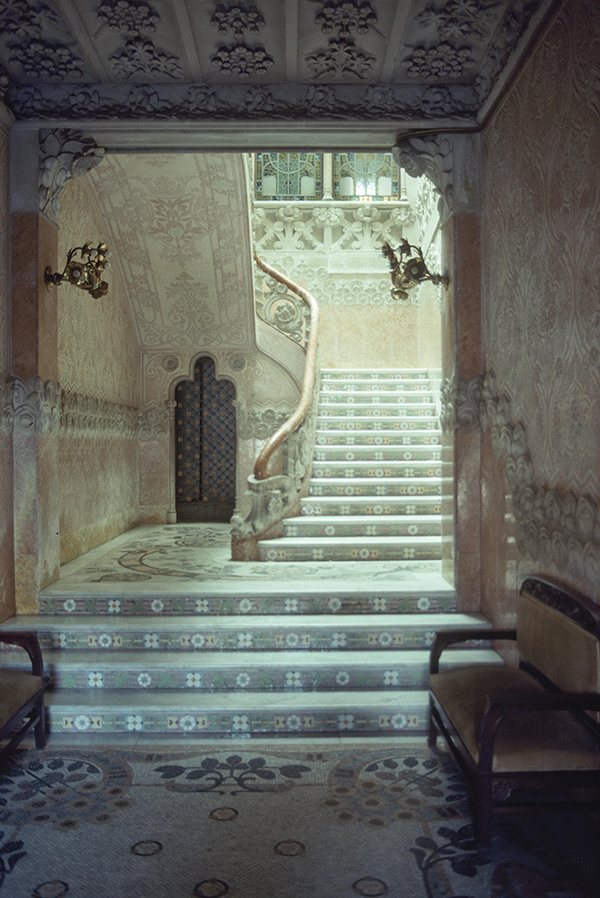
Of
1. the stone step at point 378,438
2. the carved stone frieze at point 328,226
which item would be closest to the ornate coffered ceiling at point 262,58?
the stone step at point 378,438

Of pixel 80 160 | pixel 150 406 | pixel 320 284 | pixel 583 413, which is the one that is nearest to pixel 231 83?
pixel 80 160

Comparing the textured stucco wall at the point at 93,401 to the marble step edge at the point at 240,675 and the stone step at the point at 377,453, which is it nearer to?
the marble step edge at the point at 240,675

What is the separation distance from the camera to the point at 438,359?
8.52m

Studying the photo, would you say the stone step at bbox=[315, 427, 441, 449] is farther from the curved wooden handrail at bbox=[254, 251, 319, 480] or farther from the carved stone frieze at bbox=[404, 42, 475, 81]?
the carved stone frieze at bbox=[404, 42, 475, 81]

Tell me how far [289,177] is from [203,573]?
288 inches

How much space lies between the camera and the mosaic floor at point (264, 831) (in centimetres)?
235

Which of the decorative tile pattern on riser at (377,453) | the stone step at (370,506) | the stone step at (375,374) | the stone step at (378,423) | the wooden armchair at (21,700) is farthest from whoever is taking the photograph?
the stone step at (375,374)

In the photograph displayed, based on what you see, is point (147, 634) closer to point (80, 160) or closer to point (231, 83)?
point (80, 160)

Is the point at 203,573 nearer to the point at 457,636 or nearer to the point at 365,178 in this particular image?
the point at 457,636

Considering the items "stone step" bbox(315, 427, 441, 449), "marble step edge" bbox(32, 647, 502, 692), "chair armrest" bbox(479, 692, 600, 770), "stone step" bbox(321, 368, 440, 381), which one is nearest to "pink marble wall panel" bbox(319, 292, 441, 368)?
"stone step" bbox(321, 368, 440, 381)

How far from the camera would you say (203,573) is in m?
5.12

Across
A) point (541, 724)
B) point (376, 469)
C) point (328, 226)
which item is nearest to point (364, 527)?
point (376, 469)

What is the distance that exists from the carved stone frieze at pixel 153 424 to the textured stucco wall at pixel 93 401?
15cm

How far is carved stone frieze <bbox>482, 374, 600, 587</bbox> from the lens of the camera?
109 inches
